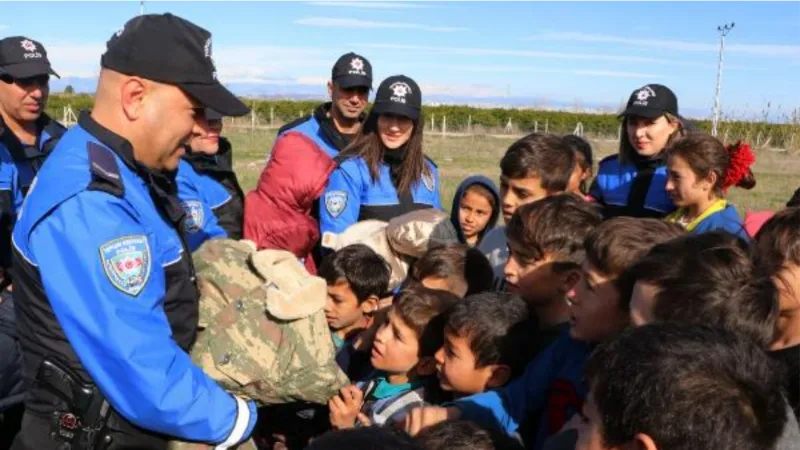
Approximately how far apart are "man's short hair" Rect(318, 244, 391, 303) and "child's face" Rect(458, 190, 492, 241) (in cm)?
60

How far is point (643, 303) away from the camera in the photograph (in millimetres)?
2061

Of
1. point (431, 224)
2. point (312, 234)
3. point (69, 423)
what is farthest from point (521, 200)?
point (69, 423)

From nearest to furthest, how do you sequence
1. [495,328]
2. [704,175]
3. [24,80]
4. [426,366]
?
[495,328], [426,366], [704,175], [24,80]

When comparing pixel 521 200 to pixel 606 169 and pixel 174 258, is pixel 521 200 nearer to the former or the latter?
pixel 606 169

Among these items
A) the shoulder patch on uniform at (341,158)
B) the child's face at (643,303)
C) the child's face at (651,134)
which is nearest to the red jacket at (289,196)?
the shoulder patch on uniform at (341,158)

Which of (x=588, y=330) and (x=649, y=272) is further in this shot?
(x=588, y=330)

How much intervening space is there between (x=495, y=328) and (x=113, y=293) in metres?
1.39

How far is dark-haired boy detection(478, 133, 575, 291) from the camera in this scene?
150 inches

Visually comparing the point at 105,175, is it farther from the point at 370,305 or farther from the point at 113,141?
the point at 370,305

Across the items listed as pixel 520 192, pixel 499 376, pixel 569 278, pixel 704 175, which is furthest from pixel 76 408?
pixel 704 175

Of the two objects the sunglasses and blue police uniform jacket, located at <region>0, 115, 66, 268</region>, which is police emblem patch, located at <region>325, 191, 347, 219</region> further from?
the sunglasses

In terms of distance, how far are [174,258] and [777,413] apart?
1666mm

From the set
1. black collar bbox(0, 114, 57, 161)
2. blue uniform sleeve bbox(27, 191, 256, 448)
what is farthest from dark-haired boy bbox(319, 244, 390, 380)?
black collar bbox(0, 114, 57, 161)

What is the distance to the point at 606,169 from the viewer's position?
4.90 metres
